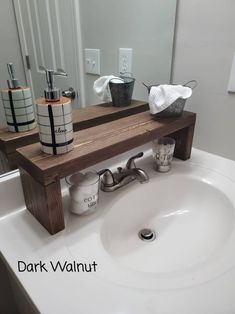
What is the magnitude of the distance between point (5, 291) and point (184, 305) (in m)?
0.74

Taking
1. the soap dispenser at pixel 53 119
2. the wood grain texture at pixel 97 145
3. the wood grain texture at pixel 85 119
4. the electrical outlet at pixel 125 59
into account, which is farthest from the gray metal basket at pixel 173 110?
the soap dispenser at pixel 53 119

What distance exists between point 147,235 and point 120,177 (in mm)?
226

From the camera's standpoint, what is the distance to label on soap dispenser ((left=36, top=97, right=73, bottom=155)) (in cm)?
55

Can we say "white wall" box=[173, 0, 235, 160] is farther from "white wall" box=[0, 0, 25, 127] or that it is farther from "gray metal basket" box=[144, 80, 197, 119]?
"white wall" box=[0, 0, 25, 127]

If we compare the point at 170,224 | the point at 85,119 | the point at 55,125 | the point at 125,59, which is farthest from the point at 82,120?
the point at 170,224

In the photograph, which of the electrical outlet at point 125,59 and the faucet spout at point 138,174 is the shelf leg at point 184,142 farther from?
the electrical outlet at point 125,59

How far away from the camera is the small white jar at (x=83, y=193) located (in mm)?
684

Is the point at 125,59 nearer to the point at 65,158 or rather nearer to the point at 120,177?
the point at 120,177

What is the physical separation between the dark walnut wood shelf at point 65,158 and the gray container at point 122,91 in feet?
0.48

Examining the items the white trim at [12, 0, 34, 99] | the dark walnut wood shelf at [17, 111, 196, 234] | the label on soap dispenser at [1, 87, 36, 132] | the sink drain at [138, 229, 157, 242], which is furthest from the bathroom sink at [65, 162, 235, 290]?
the white trim at [12, 0, 34, 99]

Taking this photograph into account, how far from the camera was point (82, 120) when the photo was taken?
0.83 meters

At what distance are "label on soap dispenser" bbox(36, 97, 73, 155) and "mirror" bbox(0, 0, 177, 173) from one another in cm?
18

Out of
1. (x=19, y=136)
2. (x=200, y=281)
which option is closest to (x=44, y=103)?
(x=19, y=136)

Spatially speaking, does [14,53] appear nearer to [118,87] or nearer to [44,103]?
[44,103]
